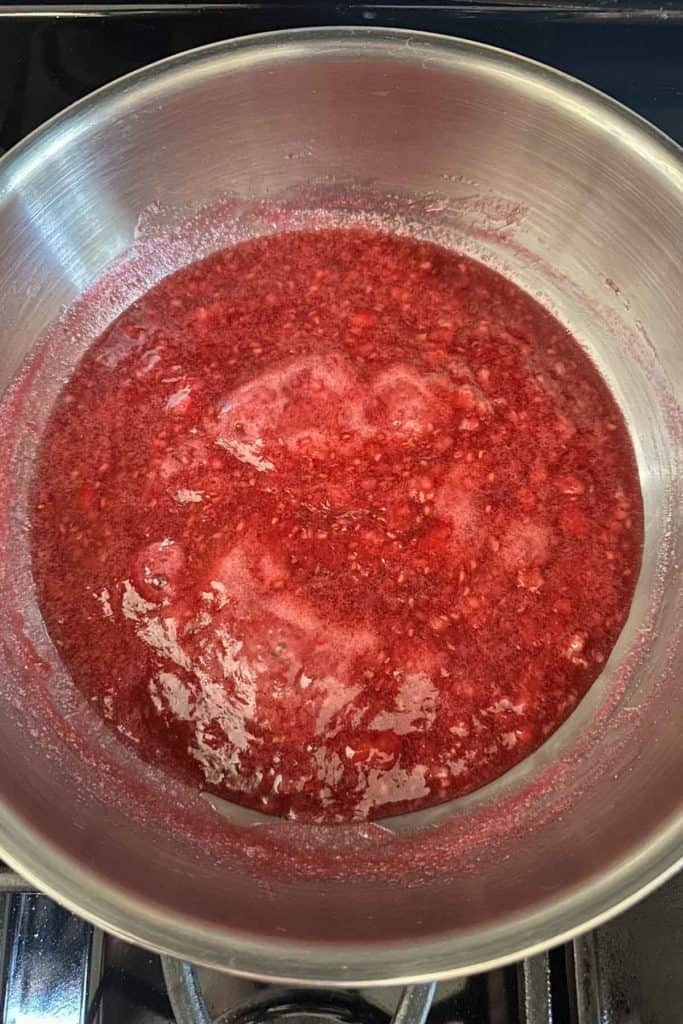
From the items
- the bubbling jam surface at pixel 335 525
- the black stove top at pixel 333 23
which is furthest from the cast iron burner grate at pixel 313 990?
the black stove top at pixel 333 23

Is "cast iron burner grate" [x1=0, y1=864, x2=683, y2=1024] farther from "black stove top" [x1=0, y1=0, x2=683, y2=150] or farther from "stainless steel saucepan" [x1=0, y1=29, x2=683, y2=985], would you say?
"black stove top" [x1=0, y1=0, x2=683, y2=150]

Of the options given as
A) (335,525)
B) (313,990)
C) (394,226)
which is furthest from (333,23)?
(313,990)

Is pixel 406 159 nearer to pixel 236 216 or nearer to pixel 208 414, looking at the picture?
pixel 236 216

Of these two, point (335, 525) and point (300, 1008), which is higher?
point (335, 525)

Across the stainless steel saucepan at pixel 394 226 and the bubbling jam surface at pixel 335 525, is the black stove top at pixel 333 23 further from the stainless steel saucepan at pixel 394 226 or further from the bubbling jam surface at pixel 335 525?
the bubbling jam surface at pixel 335 525

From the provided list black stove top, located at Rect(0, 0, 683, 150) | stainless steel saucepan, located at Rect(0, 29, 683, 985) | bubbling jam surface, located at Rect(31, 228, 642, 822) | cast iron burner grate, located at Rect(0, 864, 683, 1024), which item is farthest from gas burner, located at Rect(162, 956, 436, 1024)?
black stove top, located at Rect(0, 0, 683, 150)

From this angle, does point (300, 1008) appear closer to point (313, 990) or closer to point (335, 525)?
point (313, 990)
